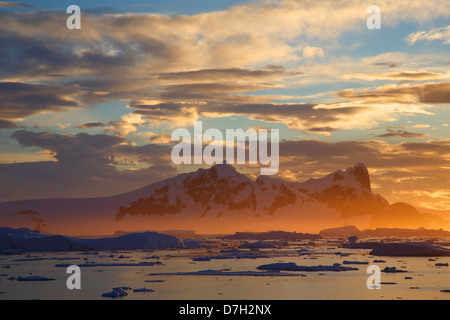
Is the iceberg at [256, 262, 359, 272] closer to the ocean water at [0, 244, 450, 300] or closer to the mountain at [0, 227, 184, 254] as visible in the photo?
the ocean water at [0, 244, 450, 300]

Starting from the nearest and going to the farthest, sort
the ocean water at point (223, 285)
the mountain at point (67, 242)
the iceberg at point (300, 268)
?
the ocean water at point (223, 285) → the iceberg at point (300, 268) → the mountain at point (67, 242)

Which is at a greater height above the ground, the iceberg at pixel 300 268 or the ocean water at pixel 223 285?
the iceberg at pixel 300 268

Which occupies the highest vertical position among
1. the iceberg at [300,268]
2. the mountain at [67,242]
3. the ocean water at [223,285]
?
the mountain at [67,242]

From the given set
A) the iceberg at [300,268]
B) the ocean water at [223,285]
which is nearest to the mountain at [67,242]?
the ocean water at [223,285]

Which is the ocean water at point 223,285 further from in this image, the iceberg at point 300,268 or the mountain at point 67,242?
the mountain at point 67,242

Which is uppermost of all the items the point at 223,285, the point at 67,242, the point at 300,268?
the point at 67,242

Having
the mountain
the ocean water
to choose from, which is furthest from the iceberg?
the mountain

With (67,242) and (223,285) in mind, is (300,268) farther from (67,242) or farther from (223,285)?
(67,242)

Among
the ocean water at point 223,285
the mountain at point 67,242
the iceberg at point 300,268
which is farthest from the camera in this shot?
the mountain at point 67,242

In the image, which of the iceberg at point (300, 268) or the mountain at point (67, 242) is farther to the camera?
the mountain at point (67, 242)

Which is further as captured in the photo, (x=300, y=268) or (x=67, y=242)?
(x=67, y=242)

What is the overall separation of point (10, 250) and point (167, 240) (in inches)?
885

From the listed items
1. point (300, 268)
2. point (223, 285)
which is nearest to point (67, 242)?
point (300, 268)
